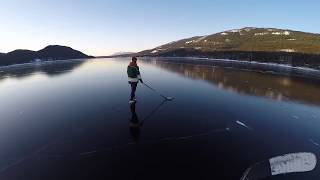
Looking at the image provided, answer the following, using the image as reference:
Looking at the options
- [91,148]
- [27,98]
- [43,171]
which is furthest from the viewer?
[27,98]

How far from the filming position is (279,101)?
17.4 m

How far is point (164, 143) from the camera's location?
32.1 ft

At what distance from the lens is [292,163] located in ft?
25.7

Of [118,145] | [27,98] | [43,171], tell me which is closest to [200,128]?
[118,145]

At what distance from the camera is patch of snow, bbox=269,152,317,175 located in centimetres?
759

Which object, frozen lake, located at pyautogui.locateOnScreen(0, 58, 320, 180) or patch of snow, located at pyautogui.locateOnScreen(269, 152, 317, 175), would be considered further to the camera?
frozen lake, located at pyautogui.locateOnScreen(0, 58, 320, 180)

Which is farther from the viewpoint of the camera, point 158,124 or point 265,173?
point 158,124

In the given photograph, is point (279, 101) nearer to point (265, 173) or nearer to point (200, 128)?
point (200, 128)

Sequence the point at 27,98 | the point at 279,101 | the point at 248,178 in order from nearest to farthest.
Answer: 1. the point at 248,178
2. the point at 279,101
3. the point at 27,98

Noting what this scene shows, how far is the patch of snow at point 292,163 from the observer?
7.59 meters

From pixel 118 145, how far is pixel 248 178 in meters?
4.46

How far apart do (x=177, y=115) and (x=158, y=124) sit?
1.92m

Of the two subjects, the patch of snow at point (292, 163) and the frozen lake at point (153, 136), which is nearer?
the patch of snow at point (292, 163)

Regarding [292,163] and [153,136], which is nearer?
[292,163]
